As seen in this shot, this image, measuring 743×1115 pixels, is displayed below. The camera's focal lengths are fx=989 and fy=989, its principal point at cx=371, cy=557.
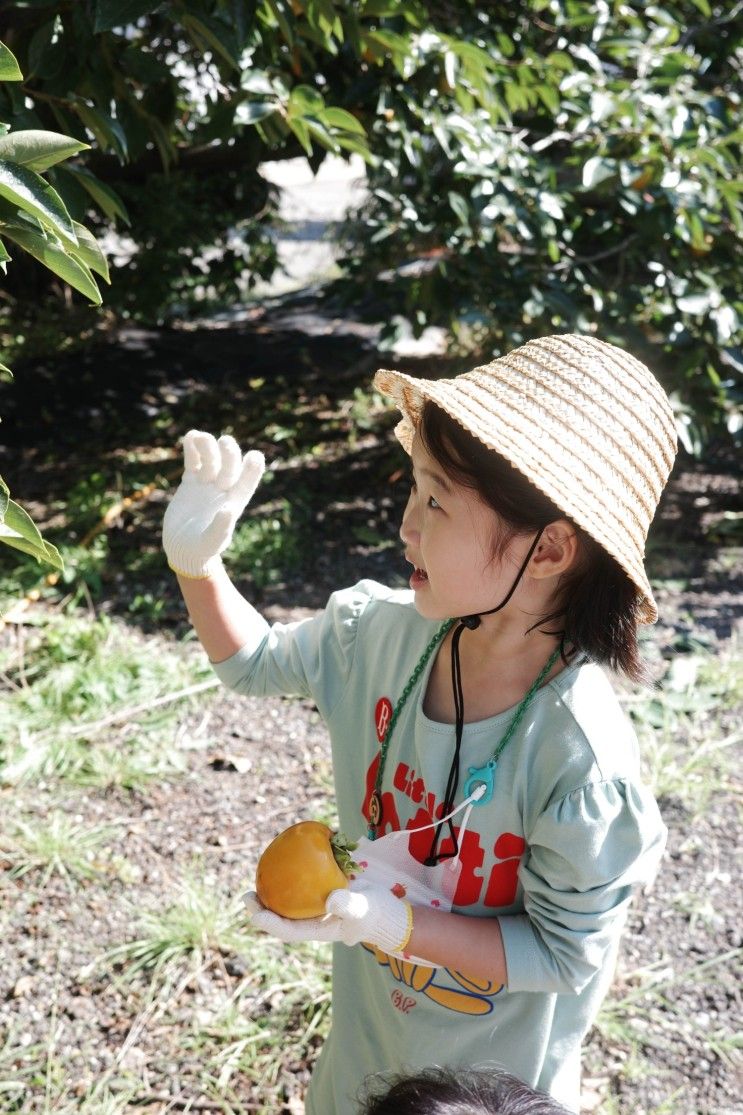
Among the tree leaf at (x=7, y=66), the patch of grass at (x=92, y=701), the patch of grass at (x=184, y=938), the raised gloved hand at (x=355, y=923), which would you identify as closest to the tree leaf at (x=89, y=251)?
the tree leaf at (x=7, y=66)

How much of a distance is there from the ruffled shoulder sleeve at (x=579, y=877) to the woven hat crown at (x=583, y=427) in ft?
0.86

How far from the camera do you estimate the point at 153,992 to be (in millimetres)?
2135

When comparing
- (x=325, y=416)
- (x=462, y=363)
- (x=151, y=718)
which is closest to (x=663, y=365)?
(x=462, y=363)

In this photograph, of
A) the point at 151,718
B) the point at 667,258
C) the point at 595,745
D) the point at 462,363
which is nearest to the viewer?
the point at 595,745

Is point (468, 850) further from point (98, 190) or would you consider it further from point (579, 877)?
point (98, 190)

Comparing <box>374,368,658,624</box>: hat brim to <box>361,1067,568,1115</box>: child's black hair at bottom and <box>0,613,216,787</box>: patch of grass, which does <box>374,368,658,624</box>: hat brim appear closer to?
<box>361,1067,568,1115</box>: child's black hair at bottom

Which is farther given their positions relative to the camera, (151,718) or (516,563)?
(151,718)

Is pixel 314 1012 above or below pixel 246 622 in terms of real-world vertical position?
below

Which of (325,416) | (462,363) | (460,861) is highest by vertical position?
(460,861)

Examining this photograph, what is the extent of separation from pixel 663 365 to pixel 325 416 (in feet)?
6.53

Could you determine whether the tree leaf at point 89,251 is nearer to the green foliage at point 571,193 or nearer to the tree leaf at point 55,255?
the tree leaf at point 55,255

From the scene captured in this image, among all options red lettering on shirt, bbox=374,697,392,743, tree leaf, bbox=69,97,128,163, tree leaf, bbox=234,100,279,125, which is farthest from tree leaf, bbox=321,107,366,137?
red lettering on shirt, bbox=374,697,392,743

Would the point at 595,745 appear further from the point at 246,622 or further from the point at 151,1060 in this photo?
the point at 151,1060

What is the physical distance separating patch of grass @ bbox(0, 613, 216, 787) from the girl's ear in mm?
1758
